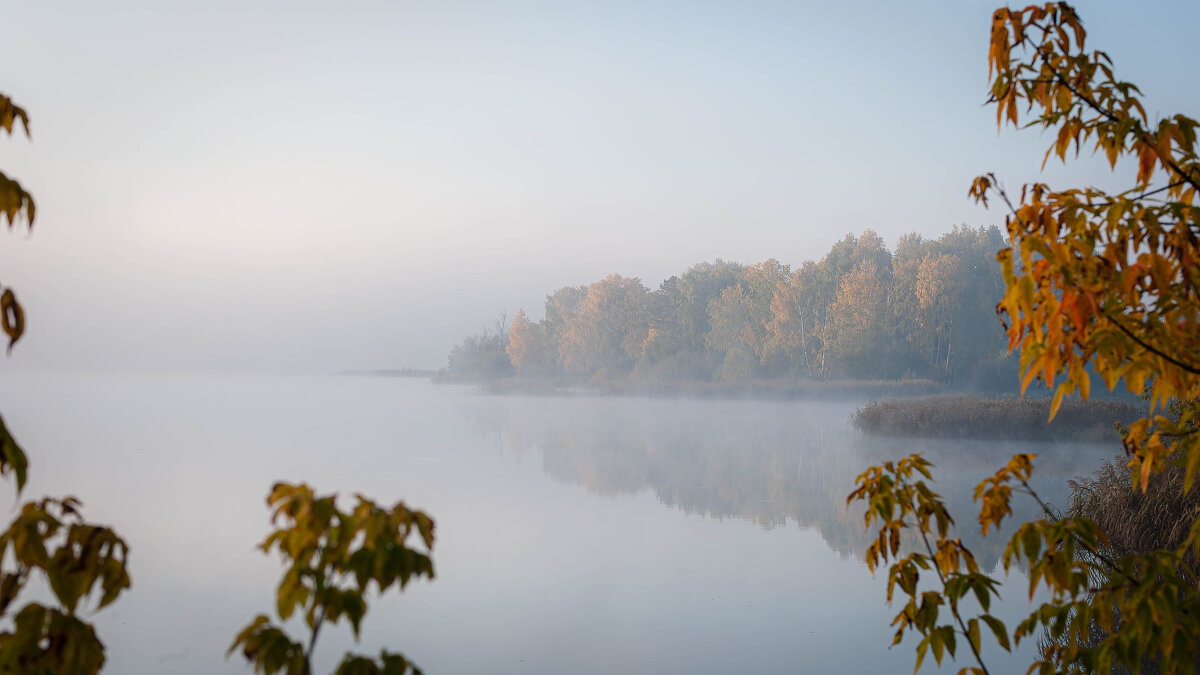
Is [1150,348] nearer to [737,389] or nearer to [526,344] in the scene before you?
[737,389]

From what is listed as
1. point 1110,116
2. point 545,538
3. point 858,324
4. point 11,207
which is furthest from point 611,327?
point 11,207

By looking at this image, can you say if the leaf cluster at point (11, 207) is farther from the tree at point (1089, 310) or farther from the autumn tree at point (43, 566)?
the tree at point (1089, 310)

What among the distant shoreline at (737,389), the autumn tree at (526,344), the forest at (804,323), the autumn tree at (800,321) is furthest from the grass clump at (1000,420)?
the autumn tree at (526,344)

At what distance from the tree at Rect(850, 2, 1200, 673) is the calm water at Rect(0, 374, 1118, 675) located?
7.20ft

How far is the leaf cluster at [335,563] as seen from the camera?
0.79m

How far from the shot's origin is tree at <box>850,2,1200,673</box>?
980 millimetres

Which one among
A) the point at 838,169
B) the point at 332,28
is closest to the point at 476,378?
the point at 838,169

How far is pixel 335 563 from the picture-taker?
825 millimetres

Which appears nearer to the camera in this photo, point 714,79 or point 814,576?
point 814,576

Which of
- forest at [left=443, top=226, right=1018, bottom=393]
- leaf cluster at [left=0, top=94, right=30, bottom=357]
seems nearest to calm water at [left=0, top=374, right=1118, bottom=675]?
leaf cluster at [left=0, top=94, right=30, bottom=357]

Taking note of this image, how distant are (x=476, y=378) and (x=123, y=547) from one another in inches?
1654

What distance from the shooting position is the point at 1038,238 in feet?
3.25

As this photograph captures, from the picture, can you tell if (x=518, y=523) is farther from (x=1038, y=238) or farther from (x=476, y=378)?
(x=476, y=378)

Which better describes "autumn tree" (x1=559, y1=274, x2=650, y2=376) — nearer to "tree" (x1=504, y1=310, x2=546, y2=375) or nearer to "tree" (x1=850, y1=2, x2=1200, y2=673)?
"tree" (x1=504, y1=310, x2=546, y2=375)
